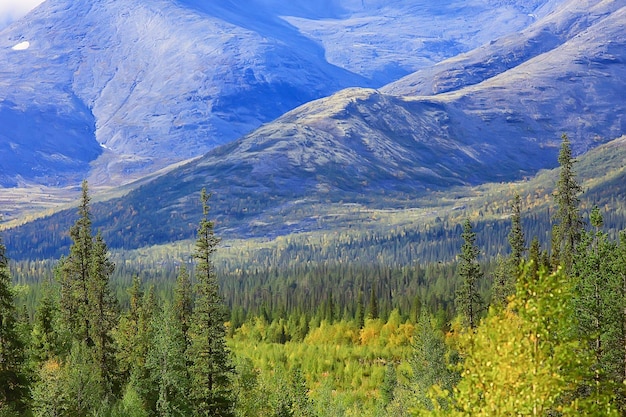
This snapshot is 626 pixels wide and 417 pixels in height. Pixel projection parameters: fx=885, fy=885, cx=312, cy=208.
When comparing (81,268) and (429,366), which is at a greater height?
(81,268)

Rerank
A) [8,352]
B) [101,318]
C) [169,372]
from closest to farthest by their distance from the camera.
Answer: [8,352] → [169,372] → [101,318]

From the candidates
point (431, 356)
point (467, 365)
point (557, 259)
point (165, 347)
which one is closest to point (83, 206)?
point (165, 347)

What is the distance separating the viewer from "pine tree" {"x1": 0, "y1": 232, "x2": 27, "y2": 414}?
66.9 metres

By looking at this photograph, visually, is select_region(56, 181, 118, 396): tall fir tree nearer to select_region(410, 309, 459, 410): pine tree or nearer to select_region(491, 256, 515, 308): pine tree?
select_region(410, 309, 459, 410): pine tree

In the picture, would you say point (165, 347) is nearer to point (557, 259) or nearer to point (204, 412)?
point (204, 412)

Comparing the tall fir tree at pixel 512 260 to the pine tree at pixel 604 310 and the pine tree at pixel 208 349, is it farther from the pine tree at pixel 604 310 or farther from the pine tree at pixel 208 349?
the pine tree at pixel 208 349

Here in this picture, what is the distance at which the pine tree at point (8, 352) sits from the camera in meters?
66.9

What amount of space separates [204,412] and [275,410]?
53.1 ft

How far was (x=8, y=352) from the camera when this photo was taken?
228ft

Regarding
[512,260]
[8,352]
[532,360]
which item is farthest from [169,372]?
[512,260]

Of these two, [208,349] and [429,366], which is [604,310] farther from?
[429,366]

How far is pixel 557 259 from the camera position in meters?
103

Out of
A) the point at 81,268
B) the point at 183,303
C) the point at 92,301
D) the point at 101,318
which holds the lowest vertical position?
the point at 101,318

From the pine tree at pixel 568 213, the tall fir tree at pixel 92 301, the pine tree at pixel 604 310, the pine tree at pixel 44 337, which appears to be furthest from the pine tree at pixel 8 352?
the pine tree at pixel 568 213
